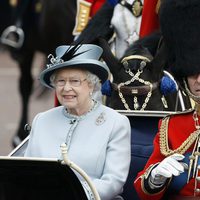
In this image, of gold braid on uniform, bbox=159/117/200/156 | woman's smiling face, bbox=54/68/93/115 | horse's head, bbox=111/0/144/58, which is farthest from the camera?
horse's head, bbox=111/0/144/58

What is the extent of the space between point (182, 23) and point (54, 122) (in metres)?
0.79

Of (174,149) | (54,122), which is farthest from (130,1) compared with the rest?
(174,149)

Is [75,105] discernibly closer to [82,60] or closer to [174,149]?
[82,60]

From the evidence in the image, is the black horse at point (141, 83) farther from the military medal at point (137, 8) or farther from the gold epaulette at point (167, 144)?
the military medal at point (137, 8)

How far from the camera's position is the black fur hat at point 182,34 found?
14.6ft

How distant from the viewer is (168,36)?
180 inches

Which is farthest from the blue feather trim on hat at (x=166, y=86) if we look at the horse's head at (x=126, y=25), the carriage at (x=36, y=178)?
the carriage at (x=36, y=178)

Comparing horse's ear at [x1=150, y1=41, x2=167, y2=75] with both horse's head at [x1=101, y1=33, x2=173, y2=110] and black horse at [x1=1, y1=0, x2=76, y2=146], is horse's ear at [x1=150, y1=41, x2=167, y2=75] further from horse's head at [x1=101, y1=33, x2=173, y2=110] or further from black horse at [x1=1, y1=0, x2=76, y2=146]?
black horse at [x1=1, y1=0, x2=76, y2=146]

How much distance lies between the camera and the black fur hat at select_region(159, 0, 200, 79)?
14.6ft

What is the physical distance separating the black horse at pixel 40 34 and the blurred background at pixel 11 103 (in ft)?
0.49

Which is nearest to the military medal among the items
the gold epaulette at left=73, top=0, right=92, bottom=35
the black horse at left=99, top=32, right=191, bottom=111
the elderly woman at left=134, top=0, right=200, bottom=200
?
the gold epaulette at left=73, top=0, right=92, bottom=35

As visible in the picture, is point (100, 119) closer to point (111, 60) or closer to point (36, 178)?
point (36, 178)

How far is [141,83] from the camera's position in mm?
5531

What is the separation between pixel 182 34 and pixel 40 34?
6.05 meters
